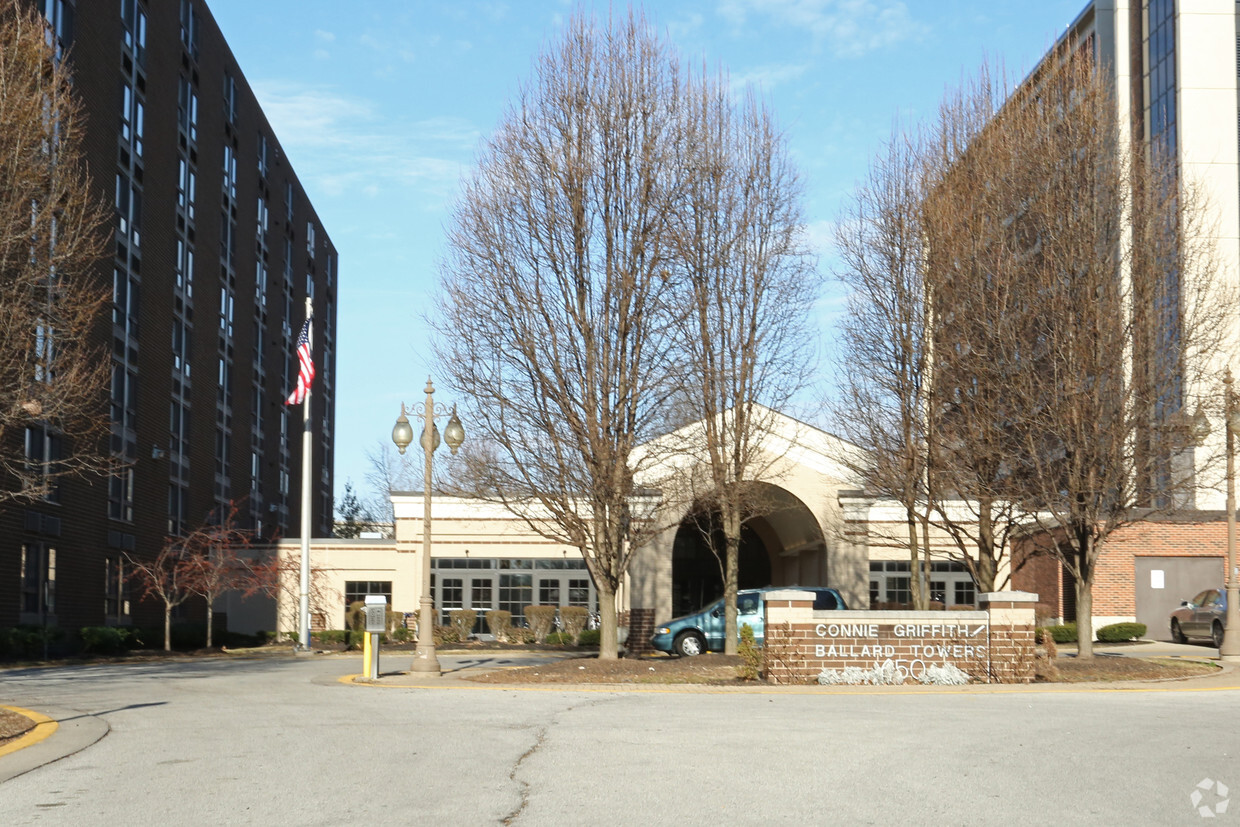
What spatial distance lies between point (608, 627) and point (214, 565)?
18094 mm

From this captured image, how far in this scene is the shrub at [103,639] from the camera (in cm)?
3192

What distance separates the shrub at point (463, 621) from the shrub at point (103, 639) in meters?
8.74

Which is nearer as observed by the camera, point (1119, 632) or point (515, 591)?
point (1119, 632)

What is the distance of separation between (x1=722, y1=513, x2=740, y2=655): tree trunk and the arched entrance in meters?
7.76

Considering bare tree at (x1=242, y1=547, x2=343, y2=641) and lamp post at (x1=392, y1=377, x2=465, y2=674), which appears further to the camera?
bare tree at (x1=242, y1=547, x2=343, y2=641)

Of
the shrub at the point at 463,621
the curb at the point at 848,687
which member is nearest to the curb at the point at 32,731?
the curb at the point at 848,687

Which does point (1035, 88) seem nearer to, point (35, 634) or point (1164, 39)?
point (35, 634)

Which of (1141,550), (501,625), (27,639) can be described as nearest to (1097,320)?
(1141,550)

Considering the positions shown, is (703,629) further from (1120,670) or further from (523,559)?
(523,559)

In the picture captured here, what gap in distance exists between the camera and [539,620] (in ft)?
122

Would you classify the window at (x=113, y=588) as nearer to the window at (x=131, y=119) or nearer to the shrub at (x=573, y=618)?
the window at (x=131, y=119)

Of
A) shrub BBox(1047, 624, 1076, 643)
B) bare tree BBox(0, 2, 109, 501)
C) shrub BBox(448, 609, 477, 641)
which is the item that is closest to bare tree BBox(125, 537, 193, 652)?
shrub BBox(448, 609, 477, 641)

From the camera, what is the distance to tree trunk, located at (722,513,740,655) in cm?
2597

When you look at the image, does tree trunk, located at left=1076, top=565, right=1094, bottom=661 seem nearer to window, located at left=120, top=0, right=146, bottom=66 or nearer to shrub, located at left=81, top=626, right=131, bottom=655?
shrub, located at left=81, top=626, right=131, bottom=655
